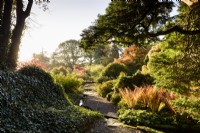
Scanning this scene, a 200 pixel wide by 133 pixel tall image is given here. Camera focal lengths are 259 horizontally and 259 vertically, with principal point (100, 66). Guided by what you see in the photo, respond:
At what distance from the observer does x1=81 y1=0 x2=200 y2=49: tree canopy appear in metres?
5.77

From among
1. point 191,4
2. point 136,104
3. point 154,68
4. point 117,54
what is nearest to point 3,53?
point 136,104

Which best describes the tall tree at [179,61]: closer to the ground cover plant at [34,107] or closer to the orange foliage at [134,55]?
the ground cover plant at [34,107]

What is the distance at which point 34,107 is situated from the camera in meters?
5.98

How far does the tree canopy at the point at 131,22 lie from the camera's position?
5.77 meters

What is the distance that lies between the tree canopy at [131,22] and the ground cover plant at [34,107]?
1.83m

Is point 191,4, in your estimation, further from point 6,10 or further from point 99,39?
point 6,10

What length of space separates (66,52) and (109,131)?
1503 inches

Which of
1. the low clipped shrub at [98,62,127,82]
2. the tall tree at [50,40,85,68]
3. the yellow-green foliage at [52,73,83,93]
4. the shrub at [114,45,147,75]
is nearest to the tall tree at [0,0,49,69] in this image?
the yellow-green foliage at [52,73,83,93]

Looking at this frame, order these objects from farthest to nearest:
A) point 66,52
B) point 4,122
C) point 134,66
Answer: point 66,52 → point 134,66 → point 4,122

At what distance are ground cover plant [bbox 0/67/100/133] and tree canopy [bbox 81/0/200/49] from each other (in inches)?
72.0

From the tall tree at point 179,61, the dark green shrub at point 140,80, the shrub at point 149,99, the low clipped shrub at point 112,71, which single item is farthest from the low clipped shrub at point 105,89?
the tall tree at point 179,61

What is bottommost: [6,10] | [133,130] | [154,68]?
[133,130]

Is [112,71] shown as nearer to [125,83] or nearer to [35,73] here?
[125,83]

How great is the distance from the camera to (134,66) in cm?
2359
